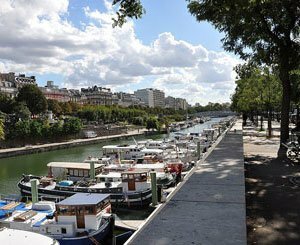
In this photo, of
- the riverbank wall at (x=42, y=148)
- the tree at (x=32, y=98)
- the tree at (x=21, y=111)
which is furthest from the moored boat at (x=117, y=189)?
the tree at (x=32, y=98)

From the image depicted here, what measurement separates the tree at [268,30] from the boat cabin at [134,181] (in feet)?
35.4

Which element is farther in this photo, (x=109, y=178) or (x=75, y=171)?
(x=75, y=171)

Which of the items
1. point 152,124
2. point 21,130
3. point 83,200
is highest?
point 21,130

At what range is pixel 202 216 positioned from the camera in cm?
825

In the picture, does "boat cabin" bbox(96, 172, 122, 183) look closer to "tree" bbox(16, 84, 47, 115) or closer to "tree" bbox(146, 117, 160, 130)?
"tree" bbox(16, 84, 47, 115)

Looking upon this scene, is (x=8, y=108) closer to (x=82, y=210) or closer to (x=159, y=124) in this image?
(x=159, y=124)

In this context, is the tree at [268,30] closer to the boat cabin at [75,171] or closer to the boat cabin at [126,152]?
the boat cabin at [75,171]

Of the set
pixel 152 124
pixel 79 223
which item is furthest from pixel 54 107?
pixel 79 223

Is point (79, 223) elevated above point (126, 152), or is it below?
below

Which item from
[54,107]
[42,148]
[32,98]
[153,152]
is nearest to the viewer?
[153,152]

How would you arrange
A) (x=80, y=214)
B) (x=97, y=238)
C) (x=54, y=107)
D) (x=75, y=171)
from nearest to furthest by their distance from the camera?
1. (x=97, y=238)
2. (x=80, y=214)
3. (x=75, y=171)
4. (x=54, y=107)

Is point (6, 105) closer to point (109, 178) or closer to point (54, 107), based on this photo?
point (54, 107)

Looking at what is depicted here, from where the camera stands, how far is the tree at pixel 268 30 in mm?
20344

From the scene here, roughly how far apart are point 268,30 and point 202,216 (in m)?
16.1
